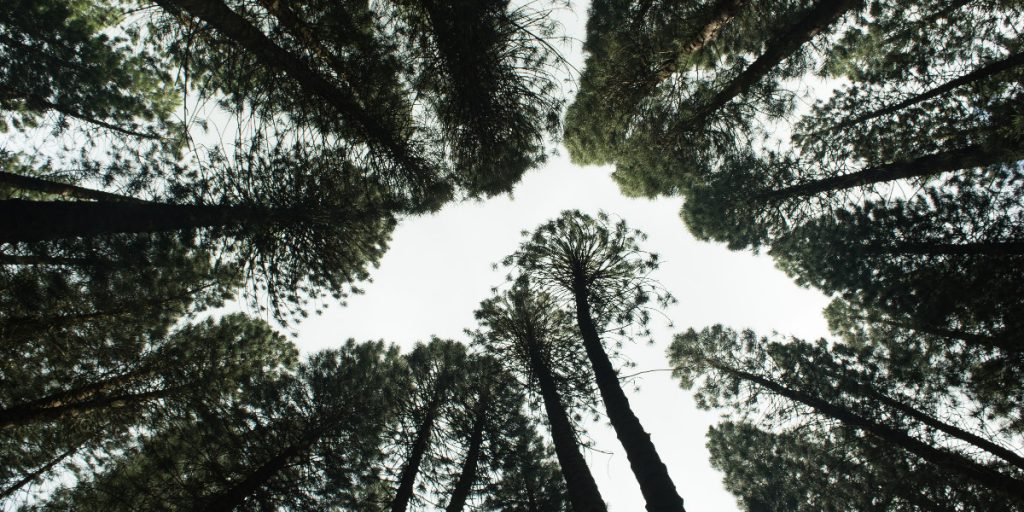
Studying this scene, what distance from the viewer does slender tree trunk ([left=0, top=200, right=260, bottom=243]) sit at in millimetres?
4618

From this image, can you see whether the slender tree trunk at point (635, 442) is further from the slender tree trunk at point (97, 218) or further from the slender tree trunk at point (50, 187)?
the slender tree trunk at point (50, 187)

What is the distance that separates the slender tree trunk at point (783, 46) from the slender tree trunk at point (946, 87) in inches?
96.1

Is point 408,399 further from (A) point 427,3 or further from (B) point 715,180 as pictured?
(B) point 715,180

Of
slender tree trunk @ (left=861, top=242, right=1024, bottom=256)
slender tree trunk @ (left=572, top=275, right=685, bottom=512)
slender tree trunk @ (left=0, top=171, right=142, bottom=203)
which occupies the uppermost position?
slender tree trunk @ (left=0, top=171, right=142, bottom=203)

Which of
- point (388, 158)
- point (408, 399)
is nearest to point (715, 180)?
point (388, 158)

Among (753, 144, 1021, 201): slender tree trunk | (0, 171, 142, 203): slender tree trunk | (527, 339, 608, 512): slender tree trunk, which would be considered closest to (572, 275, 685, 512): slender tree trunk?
(527, 339, 608, 512): slender tree trunk

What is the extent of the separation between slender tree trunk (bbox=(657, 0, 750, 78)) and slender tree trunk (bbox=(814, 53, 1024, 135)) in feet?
14.3

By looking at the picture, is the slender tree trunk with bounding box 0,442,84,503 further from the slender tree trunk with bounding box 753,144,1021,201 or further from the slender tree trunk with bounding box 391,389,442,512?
the slender tree trunk with bounding box 753,144,1021,201

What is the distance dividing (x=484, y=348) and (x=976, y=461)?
1082 centimetres

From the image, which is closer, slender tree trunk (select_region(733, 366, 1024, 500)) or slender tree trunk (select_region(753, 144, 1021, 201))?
slender tree trunk (select_region(753, 144, 1021, 201))

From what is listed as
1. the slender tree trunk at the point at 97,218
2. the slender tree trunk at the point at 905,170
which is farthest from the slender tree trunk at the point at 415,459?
the slender tree trunk at the point at 905,170

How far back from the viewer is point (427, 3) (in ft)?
17.5

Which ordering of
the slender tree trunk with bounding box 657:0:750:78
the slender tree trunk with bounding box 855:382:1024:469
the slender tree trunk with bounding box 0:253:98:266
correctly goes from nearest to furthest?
the slender tree trunk with bounding box 657:0:750:78 → the slender tree trunk with bounding box 0:253:98:266 → the slender tree trunk with bounding box 855:382:1024:469

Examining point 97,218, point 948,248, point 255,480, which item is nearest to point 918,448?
point 948,248
